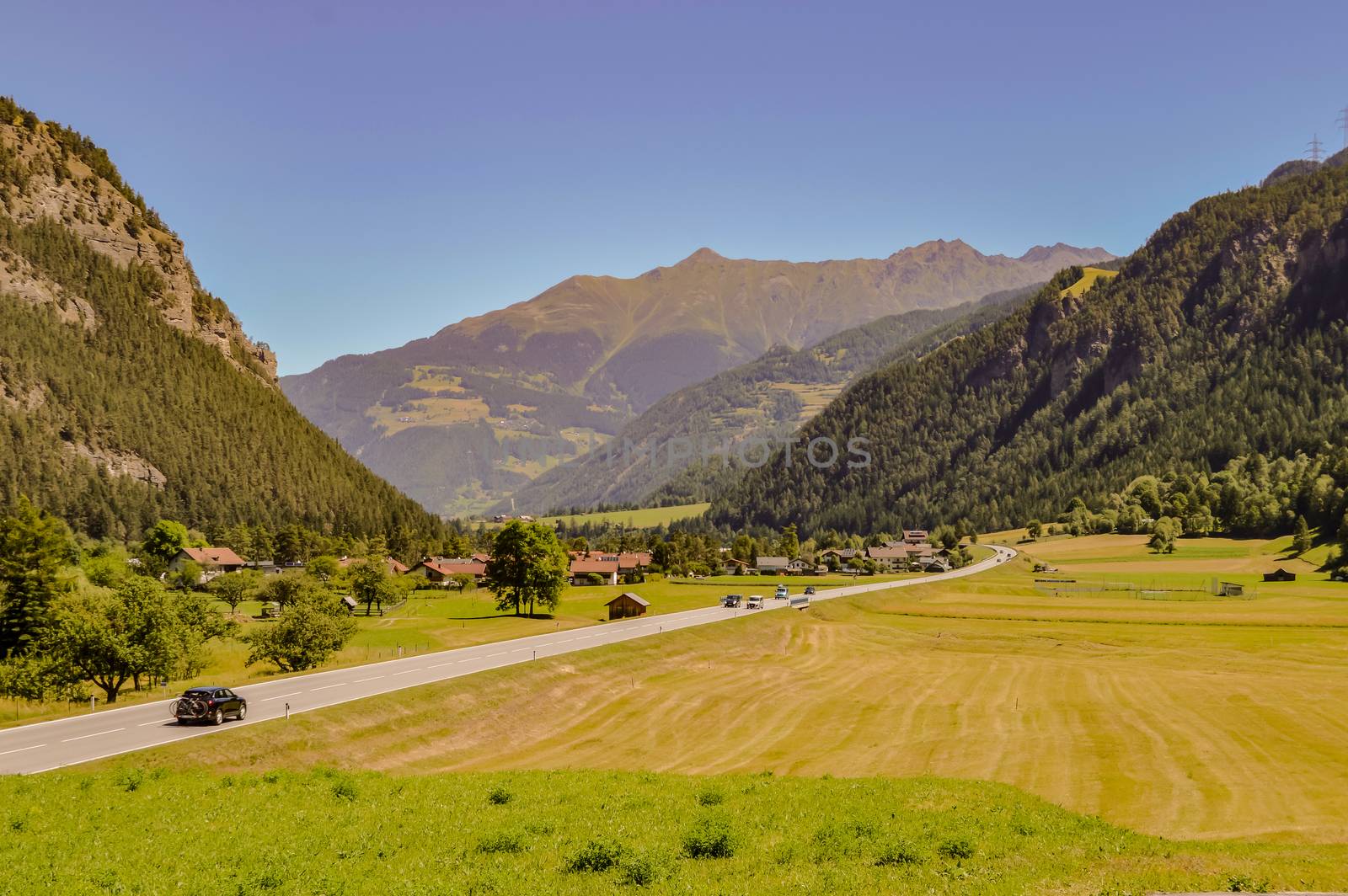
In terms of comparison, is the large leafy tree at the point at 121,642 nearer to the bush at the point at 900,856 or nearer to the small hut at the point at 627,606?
the bush at the point at 900,856

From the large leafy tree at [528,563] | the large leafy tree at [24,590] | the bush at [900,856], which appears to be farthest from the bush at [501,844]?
the large leafy tree at [528,563]

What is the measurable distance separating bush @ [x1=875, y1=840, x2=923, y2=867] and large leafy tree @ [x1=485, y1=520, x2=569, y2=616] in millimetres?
91241

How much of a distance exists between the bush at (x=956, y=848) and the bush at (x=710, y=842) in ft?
17.4

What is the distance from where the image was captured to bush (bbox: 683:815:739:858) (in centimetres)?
2398

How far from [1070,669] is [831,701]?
25664 mm

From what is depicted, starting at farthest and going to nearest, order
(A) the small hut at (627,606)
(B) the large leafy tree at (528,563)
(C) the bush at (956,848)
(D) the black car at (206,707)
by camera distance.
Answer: (A) the small hut at (627,606) → (B) the large leafy tree at (528,563) → (D) the black car at (206,707) → (C) the bush at (956,848)

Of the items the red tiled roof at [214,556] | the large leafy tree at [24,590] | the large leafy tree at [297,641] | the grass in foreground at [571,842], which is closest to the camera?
the grass in foreground at [571,842]

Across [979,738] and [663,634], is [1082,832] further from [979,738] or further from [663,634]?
[663,634]

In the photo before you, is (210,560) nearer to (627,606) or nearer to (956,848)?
(627,606)

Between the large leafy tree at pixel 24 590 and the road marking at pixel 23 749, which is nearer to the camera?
the road marking at pixel 23 749

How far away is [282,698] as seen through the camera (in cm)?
5325

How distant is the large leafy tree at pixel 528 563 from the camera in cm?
11306

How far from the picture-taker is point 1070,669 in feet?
254

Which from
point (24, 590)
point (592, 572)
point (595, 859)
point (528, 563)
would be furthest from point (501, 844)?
point (592, 572)
